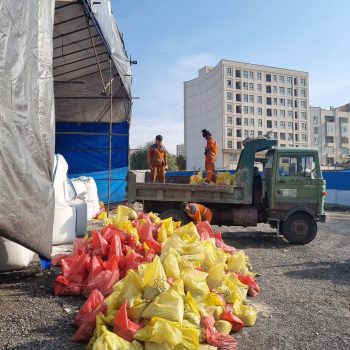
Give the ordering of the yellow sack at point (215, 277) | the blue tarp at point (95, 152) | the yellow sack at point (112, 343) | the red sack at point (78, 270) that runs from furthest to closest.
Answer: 1. the blue tarp at point (95, 152)
2. the red sack at point (78, 270)
3. the yellow sack at point (215, 277)
4. the yellow sack at point (112, 343)

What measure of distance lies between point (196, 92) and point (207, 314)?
84032 millimetres

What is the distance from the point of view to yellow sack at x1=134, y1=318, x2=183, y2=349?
279 cm

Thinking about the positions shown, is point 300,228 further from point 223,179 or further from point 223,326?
point 223,326

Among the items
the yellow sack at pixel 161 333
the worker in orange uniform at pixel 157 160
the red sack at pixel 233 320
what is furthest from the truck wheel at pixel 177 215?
the yellow sack at pixel 161 333

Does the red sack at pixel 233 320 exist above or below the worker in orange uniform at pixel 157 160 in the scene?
below

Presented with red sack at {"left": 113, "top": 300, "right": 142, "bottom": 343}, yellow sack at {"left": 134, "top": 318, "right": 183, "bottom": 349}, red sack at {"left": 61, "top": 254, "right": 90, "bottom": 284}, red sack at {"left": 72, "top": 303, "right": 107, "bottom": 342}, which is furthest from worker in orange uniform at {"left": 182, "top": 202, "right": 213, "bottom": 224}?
yellow sack at {"left": 134, "top": 318, "right": 183, "bottom": 349}

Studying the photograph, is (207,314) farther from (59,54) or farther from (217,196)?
(59,54)

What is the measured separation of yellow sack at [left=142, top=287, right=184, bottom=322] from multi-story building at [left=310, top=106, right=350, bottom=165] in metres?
85.7

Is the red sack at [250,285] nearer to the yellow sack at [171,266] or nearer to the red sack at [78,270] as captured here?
the yellow sack at [171,266]

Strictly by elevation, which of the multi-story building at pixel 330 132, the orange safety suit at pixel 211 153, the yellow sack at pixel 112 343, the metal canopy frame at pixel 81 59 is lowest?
the yellow sack at pixel 112 343

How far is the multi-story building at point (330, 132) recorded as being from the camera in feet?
274

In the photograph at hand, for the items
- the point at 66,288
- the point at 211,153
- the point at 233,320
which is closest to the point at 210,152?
the point at 211,153

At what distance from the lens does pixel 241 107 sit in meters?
76.1

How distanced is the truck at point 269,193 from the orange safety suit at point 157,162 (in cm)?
123
